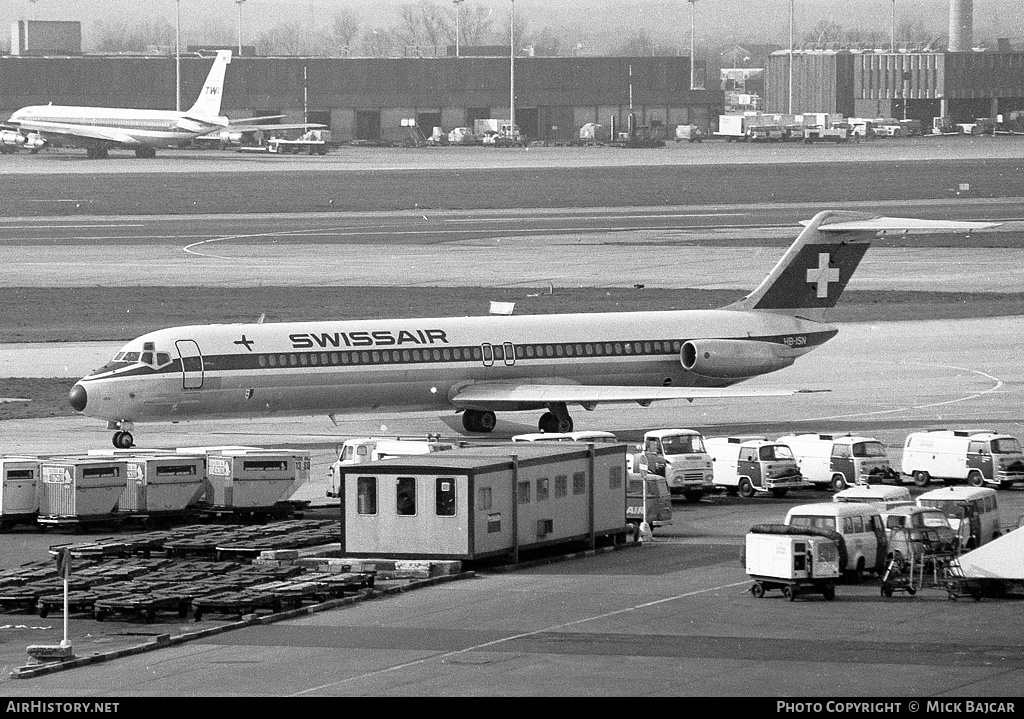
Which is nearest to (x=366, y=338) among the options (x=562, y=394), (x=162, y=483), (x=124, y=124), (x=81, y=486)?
(x=562, y=394)

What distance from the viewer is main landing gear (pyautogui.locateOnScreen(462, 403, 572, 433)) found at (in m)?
53.6

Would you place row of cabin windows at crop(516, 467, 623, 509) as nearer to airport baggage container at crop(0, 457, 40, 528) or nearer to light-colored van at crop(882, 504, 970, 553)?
light-colored van at crop(882, 504, 970, 553)

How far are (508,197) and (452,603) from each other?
374ft

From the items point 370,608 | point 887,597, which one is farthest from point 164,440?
point 887,597

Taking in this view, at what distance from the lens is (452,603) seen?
111ft

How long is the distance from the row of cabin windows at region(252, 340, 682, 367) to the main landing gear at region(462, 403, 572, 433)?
161cm

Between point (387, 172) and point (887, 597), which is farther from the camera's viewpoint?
point (387, 172)

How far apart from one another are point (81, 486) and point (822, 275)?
25697mm

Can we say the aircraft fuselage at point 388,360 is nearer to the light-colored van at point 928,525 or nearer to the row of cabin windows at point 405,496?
the row of cabin windows at point 405,496

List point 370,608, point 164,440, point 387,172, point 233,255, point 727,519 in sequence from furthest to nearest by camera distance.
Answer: point 387,172 → point 233,255 → point 164,440 → point 727,519 → point 370,608

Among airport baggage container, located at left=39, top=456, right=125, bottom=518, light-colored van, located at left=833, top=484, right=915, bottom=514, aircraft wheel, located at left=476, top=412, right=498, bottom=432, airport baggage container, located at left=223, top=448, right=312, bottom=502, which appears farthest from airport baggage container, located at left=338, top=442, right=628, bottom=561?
aircraft wheel, located at left=476, top=412, right=498, bottom=432

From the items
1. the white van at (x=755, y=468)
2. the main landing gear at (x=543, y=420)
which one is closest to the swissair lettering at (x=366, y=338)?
the main landing gear at (x=543, y=420)

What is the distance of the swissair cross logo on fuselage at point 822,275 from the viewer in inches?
2299
